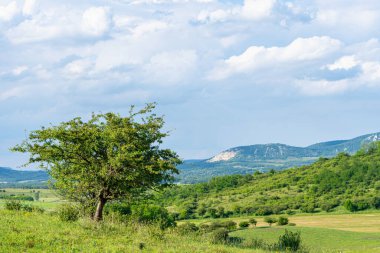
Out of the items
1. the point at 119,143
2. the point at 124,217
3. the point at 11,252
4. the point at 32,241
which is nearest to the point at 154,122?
the point at 119,143

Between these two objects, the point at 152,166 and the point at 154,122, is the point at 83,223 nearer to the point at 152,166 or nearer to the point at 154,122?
the point at 152,166

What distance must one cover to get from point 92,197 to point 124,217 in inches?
117

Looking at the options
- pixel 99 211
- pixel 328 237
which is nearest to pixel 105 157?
pixel 99 211

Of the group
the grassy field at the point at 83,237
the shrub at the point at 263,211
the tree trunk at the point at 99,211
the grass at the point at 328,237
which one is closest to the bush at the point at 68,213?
the grassy field at the point at 83,237

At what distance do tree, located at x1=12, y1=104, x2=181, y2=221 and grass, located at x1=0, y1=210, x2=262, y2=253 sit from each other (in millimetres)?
3406

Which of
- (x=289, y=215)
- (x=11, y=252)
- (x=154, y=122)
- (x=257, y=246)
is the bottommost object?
(x=289, y=215)

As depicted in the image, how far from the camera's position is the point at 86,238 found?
85.8 feet

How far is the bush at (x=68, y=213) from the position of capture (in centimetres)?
3271

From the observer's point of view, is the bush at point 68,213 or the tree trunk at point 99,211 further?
the tree trunk at point 99,211

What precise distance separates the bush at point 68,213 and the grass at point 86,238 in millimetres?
519

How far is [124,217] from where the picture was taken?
3641 centimetres

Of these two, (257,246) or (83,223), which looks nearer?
(83,223)

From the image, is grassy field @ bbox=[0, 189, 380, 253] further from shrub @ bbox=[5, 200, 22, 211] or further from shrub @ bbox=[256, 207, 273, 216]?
shrub @ bbox=[256, 207, 273, 216]

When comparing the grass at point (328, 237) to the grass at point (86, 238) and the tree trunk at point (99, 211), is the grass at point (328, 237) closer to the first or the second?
the tree trunk at point (99, 211)
